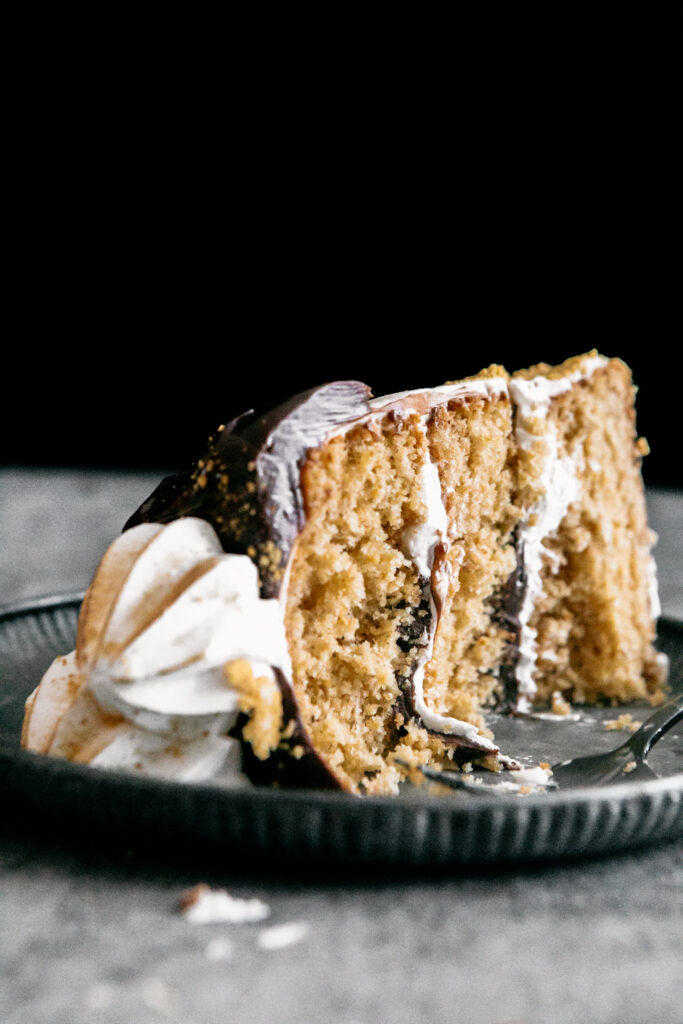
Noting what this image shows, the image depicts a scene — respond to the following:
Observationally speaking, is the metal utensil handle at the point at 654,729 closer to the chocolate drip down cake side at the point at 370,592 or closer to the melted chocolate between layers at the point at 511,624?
the chocolate drip down cake side at the point at 370,592

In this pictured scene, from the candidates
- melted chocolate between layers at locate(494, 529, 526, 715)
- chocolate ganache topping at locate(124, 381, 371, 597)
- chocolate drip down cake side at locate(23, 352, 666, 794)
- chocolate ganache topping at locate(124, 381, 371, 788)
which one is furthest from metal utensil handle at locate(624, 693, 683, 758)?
chocolate ganache topping at locate(124, 381, 371, 597)

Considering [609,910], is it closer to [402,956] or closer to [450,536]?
[402,956]

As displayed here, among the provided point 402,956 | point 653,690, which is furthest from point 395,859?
point 653,690

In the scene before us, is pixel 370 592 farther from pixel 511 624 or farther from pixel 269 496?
pixel 511 624

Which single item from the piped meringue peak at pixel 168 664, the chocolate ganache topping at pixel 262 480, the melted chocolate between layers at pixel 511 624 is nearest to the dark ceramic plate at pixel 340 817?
the piped meringue peak at pixel 168 664

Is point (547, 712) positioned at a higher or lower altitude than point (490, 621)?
lower

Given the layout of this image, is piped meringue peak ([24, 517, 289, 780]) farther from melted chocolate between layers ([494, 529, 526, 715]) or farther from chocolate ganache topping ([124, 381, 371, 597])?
melted chocolate between layers ([494, 529, 526, 715])

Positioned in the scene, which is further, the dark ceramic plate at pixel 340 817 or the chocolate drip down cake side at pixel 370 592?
the chocolate drip down cake side at pixel 370 592
